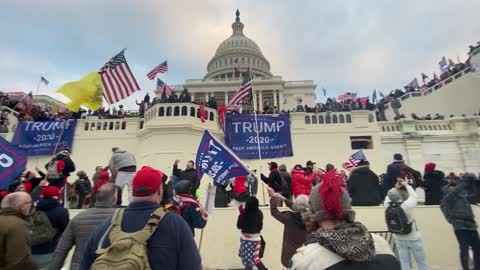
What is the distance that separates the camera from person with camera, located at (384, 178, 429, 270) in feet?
14.4

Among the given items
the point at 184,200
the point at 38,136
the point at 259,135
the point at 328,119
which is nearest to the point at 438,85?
the point at 328,119

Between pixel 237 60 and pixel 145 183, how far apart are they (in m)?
60.9

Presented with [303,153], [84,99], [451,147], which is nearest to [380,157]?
[303,153]

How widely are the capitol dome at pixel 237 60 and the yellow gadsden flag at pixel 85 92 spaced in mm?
47686

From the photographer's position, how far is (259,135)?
13.7 meters

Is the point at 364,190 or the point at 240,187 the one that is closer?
the point at 240,187

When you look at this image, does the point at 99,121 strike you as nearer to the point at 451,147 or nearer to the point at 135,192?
the point at 135,192

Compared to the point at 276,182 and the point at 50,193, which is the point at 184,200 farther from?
the point at 276,182

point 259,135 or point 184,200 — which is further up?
point 259,135

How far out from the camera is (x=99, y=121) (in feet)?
56.7

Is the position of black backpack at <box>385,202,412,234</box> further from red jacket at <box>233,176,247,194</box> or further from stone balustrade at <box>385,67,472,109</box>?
stone balustrade at <box>385,67,472,109</box>

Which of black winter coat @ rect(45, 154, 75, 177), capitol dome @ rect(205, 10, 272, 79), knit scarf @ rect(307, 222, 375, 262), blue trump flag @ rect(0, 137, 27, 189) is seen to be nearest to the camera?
knit scarf @ rect(307, 222, 375, 262)

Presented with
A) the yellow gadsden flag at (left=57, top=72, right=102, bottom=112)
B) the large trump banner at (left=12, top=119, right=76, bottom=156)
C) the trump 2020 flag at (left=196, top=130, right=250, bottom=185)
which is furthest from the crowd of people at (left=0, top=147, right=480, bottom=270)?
the large trump banner at (left=12, top=119, right=76, bottom=156)

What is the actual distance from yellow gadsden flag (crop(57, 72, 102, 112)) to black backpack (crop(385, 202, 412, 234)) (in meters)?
8.07
